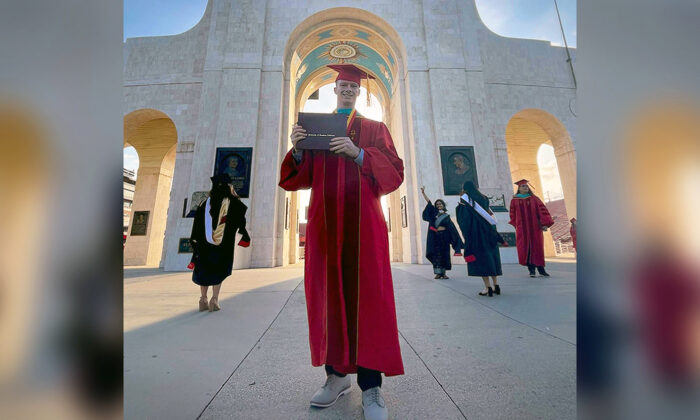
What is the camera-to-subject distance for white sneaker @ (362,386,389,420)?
1.29 metres

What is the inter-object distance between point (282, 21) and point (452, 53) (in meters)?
6.80

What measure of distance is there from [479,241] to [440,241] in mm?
2009

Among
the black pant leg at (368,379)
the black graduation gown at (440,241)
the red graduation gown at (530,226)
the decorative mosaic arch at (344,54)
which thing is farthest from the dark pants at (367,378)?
the decorative mosaic arch at (344,54)

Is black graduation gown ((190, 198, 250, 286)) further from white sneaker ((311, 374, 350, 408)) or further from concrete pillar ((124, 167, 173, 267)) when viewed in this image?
concrete pillar ((124, 167, 173, 267))

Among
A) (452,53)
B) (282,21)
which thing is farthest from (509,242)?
(282,21)

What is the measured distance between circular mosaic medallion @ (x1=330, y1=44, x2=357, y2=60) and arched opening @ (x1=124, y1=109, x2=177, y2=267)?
830 centimetres

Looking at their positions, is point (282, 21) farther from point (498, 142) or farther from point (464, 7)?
point (498, 142)

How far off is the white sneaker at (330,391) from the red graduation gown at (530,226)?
5.81m

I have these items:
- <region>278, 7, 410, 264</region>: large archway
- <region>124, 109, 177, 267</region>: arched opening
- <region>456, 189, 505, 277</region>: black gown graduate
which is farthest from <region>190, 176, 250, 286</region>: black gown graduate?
<region>124, 109, 177, 267</region>: arched opening

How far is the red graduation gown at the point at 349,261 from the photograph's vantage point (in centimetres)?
147

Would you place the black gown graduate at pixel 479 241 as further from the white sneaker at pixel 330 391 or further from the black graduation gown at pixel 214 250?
the black graduation gown at pixel 214 250

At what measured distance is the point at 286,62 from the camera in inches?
449

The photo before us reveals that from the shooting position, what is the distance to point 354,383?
5.96ft

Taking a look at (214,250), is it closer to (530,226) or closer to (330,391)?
(330,391)
